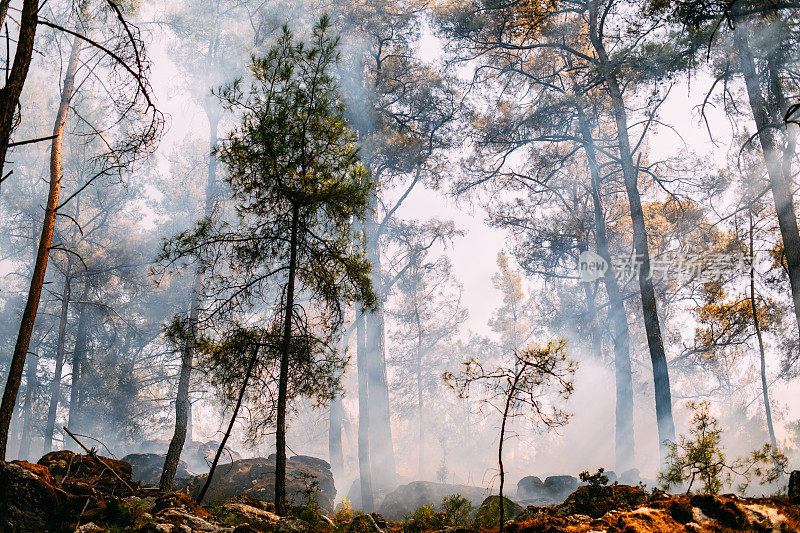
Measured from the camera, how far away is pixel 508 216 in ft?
58.6

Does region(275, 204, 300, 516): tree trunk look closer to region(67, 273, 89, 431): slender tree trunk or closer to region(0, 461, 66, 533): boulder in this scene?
region(0, 461, 66, 533): boulder

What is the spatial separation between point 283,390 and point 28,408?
91.0ft

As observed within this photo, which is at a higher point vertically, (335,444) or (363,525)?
(363,525)

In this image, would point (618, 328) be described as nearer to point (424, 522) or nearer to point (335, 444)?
point (335, 444)

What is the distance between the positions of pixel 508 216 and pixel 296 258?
517 inches

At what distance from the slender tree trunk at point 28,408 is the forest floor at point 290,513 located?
24.3m

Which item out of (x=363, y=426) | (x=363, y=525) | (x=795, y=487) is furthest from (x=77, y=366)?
(x=795, y=487)

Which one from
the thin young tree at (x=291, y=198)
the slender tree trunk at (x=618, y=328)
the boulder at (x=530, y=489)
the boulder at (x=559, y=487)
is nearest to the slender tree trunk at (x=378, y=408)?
the boulder at (x=530, y=489)

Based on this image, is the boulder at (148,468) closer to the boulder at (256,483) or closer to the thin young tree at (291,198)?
the boulder at (256,483)

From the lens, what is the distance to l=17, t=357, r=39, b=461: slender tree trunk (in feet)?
74.7

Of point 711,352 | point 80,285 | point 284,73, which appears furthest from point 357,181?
point 80,285

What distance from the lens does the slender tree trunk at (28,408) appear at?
74.7 ft

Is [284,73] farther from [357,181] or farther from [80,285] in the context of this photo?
[80,285]

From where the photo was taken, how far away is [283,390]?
543 cm
